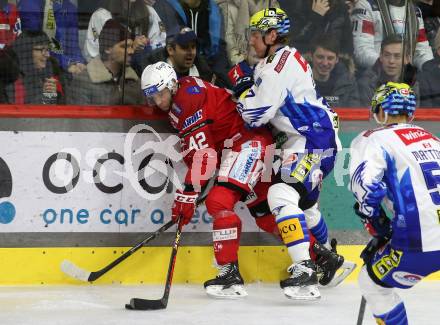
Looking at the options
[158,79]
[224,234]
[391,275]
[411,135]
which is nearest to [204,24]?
[158,79]

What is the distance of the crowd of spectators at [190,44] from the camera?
546cm

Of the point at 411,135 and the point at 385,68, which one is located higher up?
the point at 411,135

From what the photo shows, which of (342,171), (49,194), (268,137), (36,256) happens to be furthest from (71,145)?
(342,171)

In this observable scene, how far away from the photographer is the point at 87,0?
5504 millimetres

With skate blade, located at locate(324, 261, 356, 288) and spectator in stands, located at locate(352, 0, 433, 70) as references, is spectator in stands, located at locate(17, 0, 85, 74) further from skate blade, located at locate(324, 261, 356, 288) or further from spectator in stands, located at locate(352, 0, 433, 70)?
skate blade, located at locate(324, 261, 356, 288)

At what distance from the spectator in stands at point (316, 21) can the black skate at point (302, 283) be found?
1.32 m

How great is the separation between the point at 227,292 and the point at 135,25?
1.54 meters

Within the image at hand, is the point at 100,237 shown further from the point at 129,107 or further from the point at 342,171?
the point at 342,171

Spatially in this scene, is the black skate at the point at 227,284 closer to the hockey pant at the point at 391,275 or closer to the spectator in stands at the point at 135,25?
the spectator in stands at the point at 135,25

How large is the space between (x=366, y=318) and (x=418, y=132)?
1.24 metres

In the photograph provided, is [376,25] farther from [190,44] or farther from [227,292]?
[227,292]

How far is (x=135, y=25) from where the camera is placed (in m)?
5.59

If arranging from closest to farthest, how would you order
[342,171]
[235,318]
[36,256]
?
[235,318] → [36,256] → [342,171]

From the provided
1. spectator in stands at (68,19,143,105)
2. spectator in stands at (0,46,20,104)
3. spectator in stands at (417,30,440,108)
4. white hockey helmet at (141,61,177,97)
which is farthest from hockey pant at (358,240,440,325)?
spectator in stands at (0,46,20,104)
